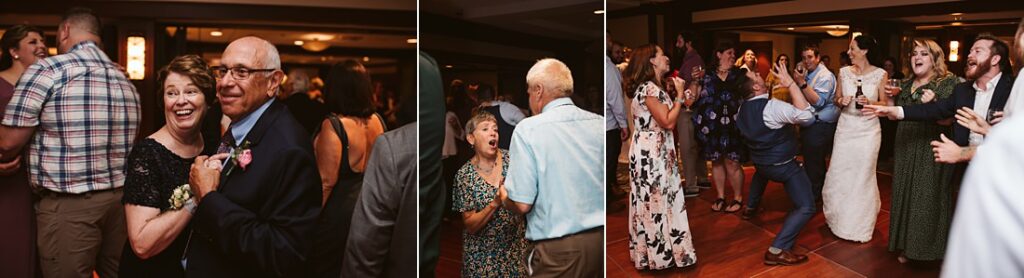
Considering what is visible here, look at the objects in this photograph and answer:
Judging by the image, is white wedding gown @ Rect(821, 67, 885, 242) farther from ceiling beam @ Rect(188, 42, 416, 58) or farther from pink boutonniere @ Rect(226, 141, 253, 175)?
pink boutonniere @ Rect(226, 141, 253, 175)

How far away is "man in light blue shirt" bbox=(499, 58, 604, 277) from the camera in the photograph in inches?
93.6

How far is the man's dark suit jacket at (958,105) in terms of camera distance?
2.18 m

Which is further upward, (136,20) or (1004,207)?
(136,20)

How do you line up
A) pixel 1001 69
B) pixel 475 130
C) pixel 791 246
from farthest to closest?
pixel 791 246 < pixel 475 130 < pixel 1001 69

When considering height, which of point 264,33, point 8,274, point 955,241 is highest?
point 264,33

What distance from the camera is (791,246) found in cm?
256

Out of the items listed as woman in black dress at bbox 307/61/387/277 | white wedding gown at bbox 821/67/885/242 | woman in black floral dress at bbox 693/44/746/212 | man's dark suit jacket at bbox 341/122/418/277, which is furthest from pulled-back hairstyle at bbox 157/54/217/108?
white wedding gown at bbox 821/67/885/242

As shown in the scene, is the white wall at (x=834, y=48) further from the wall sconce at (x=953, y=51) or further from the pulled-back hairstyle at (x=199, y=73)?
the pulled-back hairstyle at (x=199, y=73)

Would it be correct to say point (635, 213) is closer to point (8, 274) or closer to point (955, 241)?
point (955, 241)

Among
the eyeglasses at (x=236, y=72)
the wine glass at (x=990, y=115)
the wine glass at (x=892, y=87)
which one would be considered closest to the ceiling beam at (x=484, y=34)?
the eyeglasses at (x=236, y=72)

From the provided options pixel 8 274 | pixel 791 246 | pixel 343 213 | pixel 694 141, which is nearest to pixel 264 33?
pixel 343 213

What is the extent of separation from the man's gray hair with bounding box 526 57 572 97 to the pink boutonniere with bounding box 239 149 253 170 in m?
0.95

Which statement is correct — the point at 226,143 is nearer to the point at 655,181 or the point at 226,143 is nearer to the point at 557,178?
the point at 557,178

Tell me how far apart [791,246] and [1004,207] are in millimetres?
2266
